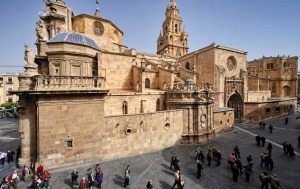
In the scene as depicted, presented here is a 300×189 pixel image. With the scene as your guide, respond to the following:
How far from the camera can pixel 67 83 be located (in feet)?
32.7

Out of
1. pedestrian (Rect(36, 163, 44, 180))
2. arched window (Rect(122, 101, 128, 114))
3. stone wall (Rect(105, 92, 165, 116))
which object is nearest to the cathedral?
arched window (Rect(122, 101, 128, 114))

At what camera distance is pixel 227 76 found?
25.8 meters

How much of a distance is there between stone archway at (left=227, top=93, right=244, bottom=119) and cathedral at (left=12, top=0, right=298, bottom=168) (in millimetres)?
149

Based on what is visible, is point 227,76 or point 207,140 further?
point 227,76

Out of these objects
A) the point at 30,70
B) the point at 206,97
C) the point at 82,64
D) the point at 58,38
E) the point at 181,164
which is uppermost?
the point at 58,38

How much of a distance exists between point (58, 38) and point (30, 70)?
5342 millimetres

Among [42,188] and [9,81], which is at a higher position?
[9,81]

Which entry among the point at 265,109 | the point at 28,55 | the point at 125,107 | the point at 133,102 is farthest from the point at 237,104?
the point at 28,55

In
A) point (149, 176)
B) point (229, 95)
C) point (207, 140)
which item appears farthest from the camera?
point (229, 95)

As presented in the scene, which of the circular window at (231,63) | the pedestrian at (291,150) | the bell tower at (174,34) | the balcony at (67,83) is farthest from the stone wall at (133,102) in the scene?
the bell tower at (174,34)

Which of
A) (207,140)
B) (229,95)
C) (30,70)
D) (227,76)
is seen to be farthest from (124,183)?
(227,76)

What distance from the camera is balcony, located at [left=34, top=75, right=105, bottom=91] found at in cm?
927

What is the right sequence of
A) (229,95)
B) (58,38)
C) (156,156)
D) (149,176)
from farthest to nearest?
(229,95) → (58,38) → (156,156) → (149,176)

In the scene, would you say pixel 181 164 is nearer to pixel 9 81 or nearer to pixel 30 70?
pixel 30 70
